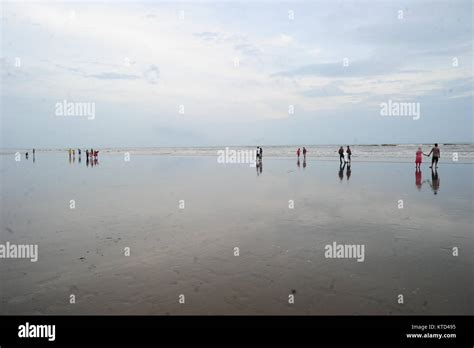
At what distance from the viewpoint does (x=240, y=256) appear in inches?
349

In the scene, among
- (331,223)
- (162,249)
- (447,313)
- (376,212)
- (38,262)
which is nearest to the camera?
(447,313)

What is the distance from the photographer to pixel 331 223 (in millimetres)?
12188

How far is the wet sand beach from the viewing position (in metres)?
6.30

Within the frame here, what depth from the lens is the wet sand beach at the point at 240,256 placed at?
6.30 m
